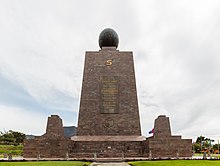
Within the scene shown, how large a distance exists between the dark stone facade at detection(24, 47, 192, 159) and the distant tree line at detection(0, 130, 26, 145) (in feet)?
59.5

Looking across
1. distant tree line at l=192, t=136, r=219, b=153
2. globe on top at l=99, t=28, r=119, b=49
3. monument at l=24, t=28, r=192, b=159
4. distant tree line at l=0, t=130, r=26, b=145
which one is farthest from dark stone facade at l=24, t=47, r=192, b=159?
distant tree line at l=0, t=130, r=26, b=145

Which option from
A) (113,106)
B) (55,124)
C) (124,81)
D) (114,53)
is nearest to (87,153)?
(55,124)

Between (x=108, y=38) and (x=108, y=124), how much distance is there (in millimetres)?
8506

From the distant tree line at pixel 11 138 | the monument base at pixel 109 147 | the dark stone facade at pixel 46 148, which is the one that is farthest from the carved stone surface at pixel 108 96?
the distant tree line at pixel 11 138

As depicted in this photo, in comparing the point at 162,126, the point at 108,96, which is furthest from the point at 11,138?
the point at 162,126

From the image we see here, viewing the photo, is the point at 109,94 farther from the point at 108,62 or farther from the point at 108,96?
the point at 108,62

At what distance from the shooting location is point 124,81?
2341cm

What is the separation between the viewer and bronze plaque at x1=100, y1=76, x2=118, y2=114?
22156 millimetres

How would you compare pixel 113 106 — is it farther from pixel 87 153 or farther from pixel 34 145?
pixel 34 145

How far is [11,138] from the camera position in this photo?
36281 mm

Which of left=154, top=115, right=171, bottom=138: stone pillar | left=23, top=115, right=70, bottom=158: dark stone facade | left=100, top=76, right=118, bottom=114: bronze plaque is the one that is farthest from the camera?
left=100, top=76, right=118, bottom=114: bronze plaque

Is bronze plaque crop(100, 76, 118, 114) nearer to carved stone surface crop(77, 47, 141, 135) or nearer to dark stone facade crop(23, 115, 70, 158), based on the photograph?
carved stone surface crop(77, 47, 141, 135)

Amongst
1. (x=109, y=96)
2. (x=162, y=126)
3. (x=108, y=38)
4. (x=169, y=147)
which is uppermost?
(x=108, y=38)

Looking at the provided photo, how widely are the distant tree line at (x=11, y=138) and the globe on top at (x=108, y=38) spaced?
19.2m
